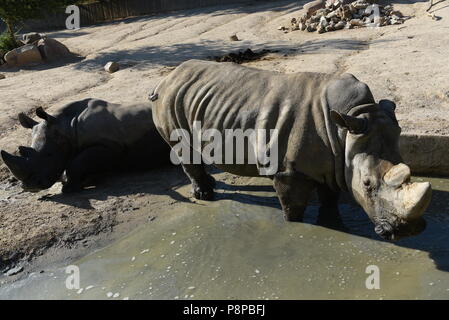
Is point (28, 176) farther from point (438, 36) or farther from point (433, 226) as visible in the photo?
point (438, 36)

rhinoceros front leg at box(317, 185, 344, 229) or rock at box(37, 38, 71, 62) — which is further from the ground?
rock at box(37, 38, 71, 62)

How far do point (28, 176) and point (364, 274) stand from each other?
15.1 ft

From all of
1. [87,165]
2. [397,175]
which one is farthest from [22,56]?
[397,175]

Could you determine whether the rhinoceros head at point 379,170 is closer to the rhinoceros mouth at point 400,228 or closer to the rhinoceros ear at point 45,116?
the rhinoceros mouth at point 400,228

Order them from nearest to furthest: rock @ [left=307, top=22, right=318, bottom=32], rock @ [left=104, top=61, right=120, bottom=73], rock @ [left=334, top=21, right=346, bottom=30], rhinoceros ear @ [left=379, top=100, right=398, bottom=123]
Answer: rhinoceros ear @ [left=379, top=100, right=398, bottom=123], rock @ [left=104, top=61, right=120, bottom=73], rock @ [left=334, top=21, right=346, bottom=30], rock @ [left=307, top=22, right=318, bottom=32]

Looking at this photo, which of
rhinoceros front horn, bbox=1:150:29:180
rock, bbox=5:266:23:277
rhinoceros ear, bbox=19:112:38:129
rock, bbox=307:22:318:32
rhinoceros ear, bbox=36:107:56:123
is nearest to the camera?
rock, bbox=5:266:23:277

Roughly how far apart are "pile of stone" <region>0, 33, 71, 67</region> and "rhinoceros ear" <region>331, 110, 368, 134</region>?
1405 centimetres

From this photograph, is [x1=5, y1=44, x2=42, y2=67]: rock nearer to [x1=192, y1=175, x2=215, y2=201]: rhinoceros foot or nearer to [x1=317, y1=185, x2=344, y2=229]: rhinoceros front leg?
[x1=192, y1=175, x2=215, y2=201]: rhinoceros foot

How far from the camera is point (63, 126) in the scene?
24.7ft

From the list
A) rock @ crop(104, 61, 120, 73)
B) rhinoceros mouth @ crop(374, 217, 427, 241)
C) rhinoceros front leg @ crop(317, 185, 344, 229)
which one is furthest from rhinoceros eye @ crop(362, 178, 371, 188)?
rock @ crop(104, 61, 120, 73)

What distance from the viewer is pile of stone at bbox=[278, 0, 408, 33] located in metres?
14.8

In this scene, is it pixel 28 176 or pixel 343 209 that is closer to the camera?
pixel 343 209

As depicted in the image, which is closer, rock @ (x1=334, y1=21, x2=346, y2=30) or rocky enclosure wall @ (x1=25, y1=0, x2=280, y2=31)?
rock @ (x1=334, y1=21, x2=346, y2=30)

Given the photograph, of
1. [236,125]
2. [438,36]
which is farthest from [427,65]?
[236,125]
